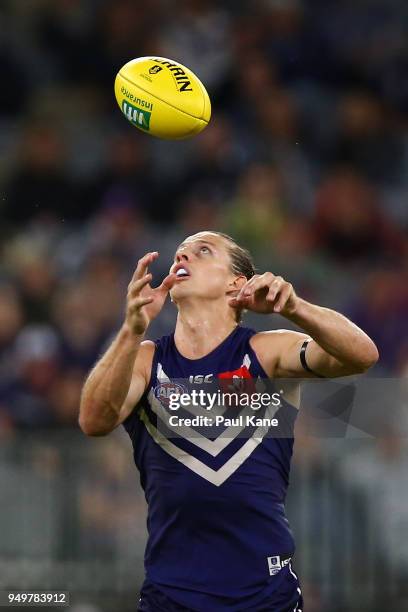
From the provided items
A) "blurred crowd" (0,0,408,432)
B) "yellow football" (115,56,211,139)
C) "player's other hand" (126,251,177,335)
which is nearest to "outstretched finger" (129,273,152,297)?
"player's other hand" (126,251,177,335)

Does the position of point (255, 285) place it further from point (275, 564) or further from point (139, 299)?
point (275, 564)

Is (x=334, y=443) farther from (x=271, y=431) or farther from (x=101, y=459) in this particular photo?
(x=271, y=431)

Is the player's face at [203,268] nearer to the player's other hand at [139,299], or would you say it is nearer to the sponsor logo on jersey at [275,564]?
the player's other hand at [139,299]

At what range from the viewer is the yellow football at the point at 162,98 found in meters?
5.65

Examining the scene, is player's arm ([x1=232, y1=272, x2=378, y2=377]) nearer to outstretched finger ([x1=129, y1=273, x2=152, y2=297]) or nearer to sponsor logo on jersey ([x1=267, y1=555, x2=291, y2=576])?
outstretched finger ([x1=129, y1=273, x2=152, y2=297])

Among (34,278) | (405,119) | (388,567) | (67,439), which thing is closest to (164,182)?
(34,278)

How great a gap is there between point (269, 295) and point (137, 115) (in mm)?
2084

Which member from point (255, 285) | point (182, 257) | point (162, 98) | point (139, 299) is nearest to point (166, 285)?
point (139, 299)

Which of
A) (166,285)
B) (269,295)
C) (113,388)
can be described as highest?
(166,285)

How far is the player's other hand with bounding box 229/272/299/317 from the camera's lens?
4.03m

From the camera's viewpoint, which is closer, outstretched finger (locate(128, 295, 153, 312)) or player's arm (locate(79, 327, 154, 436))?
outstretched finger (locate(128, 295, 153, 312))

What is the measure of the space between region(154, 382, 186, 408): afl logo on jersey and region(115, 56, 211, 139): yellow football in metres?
1.69

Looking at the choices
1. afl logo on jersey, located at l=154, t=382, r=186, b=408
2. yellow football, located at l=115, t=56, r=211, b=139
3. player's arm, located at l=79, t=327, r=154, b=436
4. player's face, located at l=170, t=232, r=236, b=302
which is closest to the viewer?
player's arm, located at l=79, t=327, r=154, b=436

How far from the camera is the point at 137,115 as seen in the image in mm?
5758
